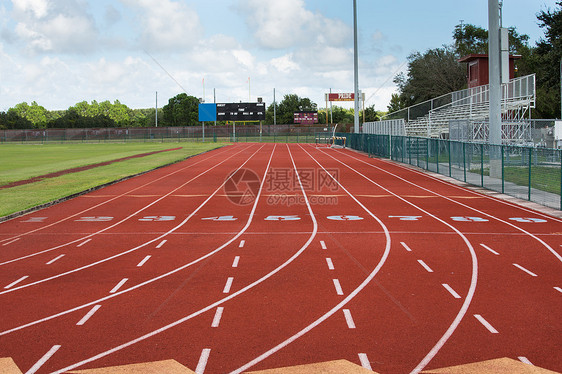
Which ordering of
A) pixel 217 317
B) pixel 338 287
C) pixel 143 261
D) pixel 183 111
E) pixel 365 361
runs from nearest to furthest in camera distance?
pixel 365 361
pixel 217 317
pixel 338 287
pixel 143 261
pixel 183 111

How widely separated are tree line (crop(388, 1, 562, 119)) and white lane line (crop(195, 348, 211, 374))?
47.6m

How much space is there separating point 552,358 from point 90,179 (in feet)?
75.8

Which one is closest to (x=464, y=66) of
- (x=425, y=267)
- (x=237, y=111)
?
(x=237, y=111)

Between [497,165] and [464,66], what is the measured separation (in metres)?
49.5

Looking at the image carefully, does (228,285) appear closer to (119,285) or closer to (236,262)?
(236,262)

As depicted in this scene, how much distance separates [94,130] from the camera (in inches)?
3728

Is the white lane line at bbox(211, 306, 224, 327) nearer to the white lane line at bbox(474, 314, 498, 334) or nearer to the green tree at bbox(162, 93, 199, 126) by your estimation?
the white lane line at bbox(474, 314, 498, 334)

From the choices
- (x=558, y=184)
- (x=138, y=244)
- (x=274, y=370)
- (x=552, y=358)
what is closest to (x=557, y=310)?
(x=552, y=358)

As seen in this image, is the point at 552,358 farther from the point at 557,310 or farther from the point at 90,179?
the point at 90,179

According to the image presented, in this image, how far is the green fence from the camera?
58.7ft

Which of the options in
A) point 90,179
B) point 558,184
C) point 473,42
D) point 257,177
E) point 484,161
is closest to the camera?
point 558,184

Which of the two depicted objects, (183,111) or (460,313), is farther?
(183,111)

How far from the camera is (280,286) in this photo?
353 inches

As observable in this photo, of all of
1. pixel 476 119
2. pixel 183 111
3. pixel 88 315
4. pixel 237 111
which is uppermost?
pixel 183 111
